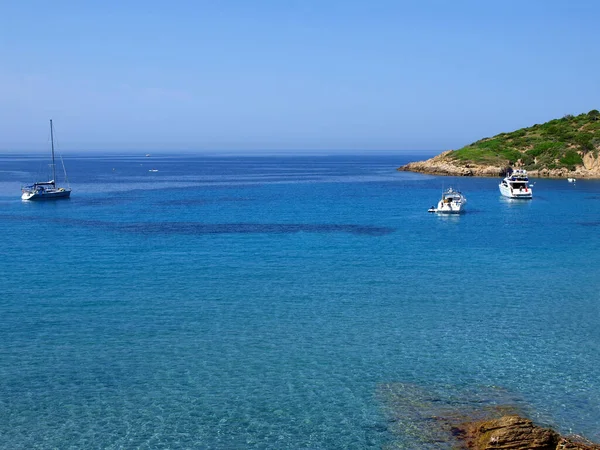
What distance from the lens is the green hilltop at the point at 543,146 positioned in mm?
125375

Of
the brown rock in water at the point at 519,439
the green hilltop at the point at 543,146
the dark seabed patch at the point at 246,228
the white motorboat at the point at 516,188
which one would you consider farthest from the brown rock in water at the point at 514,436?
the green hilltop at the point at 543,146

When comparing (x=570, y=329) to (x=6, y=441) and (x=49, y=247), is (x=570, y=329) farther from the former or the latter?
(x=49, y=247)

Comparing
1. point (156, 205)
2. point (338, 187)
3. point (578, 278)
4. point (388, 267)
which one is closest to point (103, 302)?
point (388, 267)

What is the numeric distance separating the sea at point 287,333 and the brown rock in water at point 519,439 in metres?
1.01

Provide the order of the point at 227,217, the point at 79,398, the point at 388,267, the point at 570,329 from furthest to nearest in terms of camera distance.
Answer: the point at 227,217
the point at 388,267
the point at 570,329
the point at 79,398

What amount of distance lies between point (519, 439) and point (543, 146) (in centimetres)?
12499

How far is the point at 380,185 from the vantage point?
373 ft

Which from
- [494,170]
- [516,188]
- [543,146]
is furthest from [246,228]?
[543,146]

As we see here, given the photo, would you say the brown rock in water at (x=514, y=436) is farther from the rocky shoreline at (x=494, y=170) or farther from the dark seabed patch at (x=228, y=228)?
the rocky shoreline at (x=494, y=170)

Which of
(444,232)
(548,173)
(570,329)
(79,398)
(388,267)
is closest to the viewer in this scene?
(79,398)

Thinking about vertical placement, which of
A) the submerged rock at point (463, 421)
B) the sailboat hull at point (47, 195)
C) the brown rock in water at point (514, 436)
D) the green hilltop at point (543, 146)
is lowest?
the submerged rock at point (463, 421)

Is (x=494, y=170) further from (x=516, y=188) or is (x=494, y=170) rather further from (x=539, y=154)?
(x=516, y=188)

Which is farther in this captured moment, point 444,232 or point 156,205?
point 156,205

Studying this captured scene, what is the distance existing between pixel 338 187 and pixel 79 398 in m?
92.5
